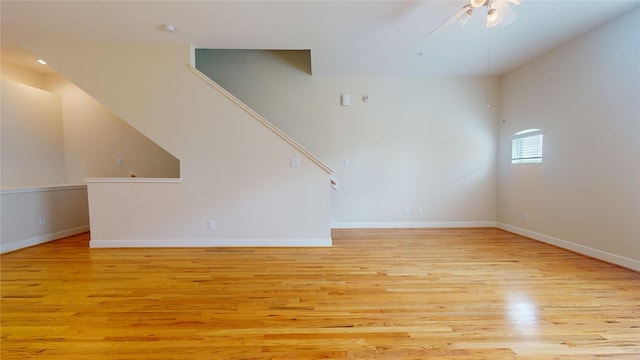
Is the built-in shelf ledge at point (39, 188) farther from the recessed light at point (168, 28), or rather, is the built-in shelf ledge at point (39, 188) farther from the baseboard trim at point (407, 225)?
the baseboard trim at point (407, 225)

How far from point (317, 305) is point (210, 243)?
212 centimetres

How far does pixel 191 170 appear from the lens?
3.43 metres

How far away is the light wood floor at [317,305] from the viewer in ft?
4.90

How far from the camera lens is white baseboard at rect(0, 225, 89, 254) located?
3.29 m

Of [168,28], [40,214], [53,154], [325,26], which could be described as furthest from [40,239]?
[325,26]

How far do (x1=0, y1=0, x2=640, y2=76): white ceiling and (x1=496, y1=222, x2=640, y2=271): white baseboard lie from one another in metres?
2.63

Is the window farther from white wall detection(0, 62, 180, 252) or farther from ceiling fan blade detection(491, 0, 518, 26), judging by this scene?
white wall detection(0, 62, 180, 252)

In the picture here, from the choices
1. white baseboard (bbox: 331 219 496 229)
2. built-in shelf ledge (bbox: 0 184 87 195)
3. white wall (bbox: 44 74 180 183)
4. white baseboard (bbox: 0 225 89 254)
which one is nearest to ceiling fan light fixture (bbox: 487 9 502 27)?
white baseboard (bbox: 331 219 496 229)

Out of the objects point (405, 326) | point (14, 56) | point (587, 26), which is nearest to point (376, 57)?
point (587, 26)

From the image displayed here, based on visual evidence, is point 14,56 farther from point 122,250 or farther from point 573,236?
point 573,236

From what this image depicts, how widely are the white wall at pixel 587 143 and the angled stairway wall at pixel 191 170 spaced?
10.5 feet

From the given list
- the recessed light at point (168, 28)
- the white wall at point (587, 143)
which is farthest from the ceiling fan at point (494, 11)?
the recessed light at point (168, 28)

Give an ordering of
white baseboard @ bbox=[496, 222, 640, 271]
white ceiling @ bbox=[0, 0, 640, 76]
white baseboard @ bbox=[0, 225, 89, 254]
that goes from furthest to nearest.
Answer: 1. white baseboard @ bbox=[0, 225, 89, 254]
2. white baseboard @ bbox=[496, 222, 640, 271]
3. white ceiling @ bbox=[0, 0, 640, 76]

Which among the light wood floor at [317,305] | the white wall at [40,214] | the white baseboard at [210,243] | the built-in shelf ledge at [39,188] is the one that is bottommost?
the light wood floor at [317,305]
